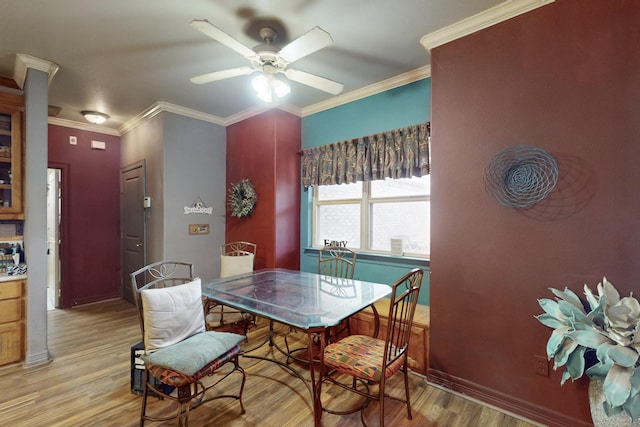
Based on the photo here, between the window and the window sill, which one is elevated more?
the window

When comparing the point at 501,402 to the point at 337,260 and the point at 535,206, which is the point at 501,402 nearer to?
the point at 535,206

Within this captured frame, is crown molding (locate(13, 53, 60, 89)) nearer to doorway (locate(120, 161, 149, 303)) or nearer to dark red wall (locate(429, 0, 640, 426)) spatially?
doorway (locate(120, 161, 149, 303))

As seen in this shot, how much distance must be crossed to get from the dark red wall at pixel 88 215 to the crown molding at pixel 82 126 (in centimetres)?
6

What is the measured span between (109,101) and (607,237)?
189 inches

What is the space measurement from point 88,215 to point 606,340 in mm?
5711

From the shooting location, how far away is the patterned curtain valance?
2.78 metres

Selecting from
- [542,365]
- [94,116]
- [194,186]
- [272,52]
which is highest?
[94,116]

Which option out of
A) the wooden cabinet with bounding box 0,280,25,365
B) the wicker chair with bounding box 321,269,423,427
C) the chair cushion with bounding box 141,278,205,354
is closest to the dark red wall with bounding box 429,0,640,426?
the wicker chair with bounding box 321,269,423,427

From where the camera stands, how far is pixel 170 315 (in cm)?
183

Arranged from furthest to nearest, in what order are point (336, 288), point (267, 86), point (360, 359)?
point (336, 288) < point (267, 86) < point (360, 359)

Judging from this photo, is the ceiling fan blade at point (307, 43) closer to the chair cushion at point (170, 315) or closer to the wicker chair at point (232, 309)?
the chair cushion at point (170, 315)

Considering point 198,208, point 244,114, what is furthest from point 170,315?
point 244,114

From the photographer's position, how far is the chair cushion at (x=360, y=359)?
→ 167 centimetres

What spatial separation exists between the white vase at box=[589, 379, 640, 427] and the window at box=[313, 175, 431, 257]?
1.47 meters
